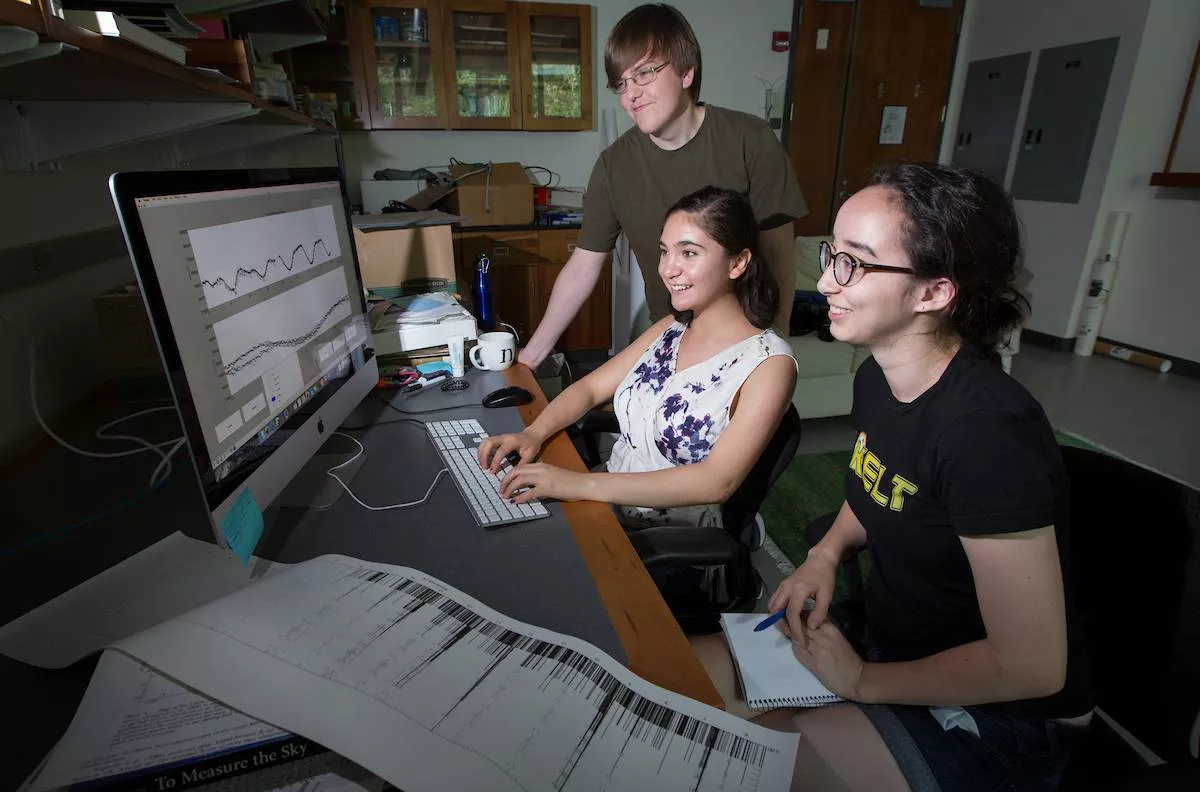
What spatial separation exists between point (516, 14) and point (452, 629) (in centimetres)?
417

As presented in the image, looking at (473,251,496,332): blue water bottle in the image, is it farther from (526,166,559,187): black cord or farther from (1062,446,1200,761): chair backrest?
(526,166,559,187): black cord

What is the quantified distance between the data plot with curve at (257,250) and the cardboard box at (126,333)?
19.8 inches

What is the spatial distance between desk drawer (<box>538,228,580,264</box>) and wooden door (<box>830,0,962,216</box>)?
2.42 meters

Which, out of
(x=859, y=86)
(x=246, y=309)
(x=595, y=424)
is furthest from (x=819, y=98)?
(x=246, y=309)

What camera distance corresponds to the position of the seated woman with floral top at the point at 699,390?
113cm

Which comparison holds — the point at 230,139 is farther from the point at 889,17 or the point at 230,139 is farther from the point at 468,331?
the point at 889,17

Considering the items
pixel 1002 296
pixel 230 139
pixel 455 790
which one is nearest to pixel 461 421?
pixel 455 790

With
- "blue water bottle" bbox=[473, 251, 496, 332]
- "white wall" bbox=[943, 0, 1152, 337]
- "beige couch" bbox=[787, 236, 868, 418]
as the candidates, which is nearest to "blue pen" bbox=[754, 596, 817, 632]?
"blue water bottle" bbox=[473, 251, 496, 332]

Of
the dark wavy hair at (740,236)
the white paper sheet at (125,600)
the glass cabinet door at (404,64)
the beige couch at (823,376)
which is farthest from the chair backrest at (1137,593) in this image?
the glass cabinet door at (404,64)

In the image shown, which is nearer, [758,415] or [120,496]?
[120,496]

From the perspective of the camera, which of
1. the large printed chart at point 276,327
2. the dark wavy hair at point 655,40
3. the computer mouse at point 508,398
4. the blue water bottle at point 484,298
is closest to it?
the large printed chart at point 276,327

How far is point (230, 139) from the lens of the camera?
6.24ft

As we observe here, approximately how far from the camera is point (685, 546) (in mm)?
1019

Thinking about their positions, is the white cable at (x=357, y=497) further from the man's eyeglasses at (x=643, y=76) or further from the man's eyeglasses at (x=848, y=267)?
the man's eyeglasses at (x=643, y=76)
